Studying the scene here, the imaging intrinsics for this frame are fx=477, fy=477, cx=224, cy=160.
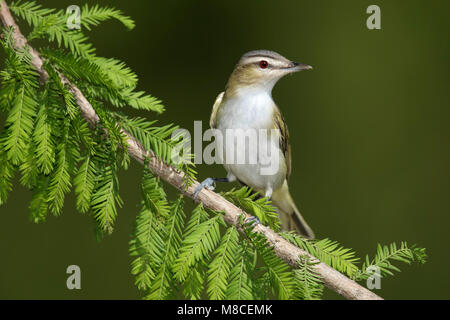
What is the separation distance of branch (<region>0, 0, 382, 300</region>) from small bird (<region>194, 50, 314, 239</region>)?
0.92 meters

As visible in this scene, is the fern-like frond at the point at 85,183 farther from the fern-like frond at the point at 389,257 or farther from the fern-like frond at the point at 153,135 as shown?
the fern-like frond at the point at 389,257

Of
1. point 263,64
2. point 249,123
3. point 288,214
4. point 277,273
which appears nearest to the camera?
point 277,273

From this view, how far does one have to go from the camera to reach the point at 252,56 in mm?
2707

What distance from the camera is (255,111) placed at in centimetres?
259

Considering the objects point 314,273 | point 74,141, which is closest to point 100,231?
point 74,141

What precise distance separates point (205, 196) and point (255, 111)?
1.12 metres

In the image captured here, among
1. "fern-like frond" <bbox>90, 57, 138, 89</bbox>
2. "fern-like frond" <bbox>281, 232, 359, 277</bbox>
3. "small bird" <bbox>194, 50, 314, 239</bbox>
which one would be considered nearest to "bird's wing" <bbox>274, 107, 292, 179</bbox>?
"small bird" <bbox>194, 50, 314, 239</bbox>

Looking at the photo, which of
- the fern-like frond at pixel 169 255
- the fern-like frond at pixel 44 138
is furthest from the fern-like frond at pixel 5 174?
the fern-like frond at pixel 169 255

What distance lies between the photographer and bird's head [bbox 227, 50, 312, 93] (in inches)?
104

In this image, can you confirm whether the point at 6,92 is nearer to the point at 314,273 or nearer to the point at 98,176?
the point at 98,176

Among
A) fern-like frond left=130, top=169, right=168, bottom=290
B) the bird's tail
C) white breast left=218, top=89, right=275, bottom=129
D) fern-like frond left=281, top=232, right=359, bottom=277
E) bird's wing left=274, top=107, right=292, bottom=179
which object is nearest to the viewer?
fern-like frond left=130, top=169, right=168, bottom=290

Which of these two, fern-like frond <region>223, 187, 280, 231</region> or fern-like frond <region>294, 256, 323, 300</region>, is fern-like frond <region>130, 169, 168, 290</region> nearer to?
fern-like frond <region>223, 187, 280, 231</region>

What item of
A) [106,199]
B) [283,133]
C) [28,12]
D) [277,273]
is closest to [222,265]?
[277,273]

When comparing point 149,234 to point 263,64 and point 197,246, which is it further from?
point 263,64
